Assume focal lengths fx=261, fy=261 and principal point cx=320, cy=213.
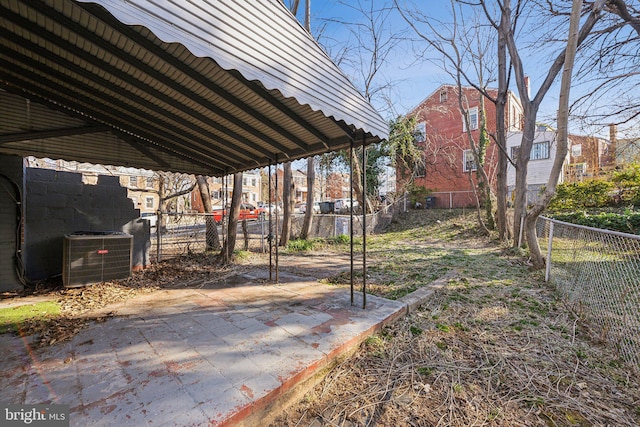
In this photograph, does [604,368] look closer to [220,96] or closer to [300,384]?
[300,384]

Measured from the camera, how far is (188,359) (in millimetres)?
2152

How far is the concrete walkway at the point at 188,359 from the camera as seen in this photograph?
5.33 ft

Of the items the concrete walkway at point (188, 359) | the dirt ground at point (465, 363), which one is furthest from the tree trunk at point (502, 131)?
the concrete walkway at point (188, 359)

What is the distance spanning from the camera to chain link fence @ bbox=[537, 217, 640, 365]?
2.50 m

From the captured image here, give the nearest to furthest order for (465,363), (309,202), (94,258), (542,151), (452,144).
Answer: (465,363) < (94,258) < (309,202) < (542,151) < (452,144)

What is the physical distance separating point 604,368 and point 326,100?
11.1 ft

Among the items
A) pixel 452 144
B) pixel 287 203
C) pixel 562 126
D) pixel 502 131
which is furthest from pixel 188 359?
pixel 452 144

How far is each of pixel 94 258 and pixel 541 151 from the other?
20793mm

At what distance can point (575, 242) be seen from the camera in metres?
3.84

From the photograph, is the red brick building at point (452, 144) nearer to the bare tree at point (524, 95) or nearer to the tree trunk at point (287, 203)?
the bare tree at point (524, 95)

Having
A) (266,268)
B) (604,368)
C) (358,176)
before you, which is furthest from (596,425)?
(358,176)

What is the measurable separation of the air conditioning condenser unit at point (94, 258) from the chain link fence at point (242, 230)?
A: 1.54m

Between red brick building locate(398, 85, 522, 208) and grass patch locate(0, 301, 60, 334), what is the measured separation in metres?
16.1

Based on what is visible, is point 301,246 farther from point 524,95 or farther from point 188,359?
point 524,95
